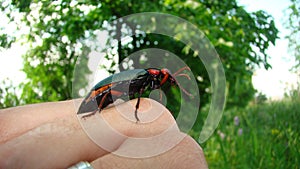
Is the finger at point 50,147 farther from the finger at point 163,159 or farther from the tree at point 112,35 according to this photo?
the tree at point 112,35

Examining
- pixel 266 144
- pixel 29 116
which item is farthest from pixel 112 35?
pixel 29 116

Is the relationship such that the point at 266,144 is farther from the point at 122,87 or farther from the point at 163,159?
the point at 122,87

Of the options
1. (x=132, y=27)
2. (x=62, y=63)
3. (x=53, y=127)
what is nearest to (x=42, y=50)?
(x=62, y=63)

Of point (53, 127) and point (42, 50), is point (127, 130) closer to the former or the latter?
point (53, 127)

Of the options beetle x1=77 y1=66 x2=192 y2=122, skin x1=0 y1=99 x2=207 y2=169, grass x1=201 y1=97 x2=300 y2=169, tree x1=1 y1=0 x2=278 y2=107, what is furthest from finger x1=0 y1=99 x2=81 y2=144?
tree x1=1 y1=0 x2=278 y2=107

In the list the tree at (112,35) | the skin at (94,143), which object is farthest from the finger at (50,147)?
the tree at (112,35)

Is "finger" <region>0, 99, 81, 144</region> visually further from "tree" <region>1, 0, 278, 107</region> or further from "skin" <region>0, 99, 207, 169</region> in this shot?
"tree" <region>1, 0, 278, 107</region>
